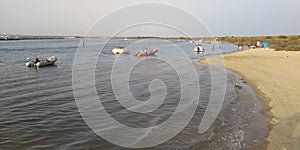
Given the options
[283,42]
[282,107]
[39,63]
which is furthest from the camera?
[283,42]

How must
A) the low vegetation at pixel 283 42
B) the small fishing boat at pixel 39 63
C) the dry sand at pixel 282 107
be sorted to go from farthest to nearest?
1. the low vegetation at pixel 283 42
2. the small fishing boat at pixel 39 63
3. the dry sand at pixel 282 107

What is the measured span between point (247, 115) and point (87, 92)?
10.8 meters

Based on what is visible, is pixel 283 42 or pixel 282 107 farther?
pixel 283 42

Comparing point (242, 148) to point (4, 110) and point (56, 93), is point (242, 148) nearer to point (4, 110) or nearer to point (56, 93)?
point (4, 110)

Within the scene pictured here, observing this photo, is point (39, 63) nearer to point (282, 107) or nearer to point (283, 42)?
point (282, 107)

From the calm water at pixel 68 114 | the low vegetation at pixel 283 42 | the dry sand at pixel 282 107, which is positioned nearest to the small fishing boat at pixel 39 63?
the calm water at pixel 68 114

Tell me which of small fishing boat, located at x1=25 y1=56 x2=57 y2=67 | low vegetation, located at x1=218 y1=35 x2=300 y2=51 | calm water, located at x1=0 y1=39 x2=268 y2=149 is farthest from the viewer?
low vegetation, located at x1=218 y1=35 x2=300 y2=51

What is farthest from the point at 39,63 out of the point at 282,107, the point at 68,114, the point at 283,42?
the point at 283,42

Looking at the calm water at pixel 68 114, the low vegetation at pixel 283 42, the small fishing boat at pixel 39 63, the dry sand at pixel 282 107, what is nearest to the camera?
the dry sand at pixel 282 107

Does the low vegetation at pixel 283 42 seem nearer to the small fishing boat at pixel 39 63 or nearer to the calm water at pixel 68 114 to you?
the calm water at pixel 68 114

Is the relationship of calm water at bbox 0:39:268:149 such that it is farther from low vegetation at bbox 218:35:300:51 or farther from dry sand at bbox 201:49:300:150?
low vegetation at bbox 218:35:300:51

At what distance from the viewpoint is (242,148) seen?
8969 mm

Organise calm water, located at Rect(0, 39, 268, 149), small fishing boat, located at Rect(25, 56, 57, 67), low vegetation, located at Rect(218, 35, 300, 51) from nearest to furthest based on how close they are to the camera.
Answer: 1. calm water, located at Rect(0, 39, 268, 149)
2. small fishing boat, located at Rect(25, 56, 57, 67)
3. low vegetation, located at Rect(218, 35, 300, 51)

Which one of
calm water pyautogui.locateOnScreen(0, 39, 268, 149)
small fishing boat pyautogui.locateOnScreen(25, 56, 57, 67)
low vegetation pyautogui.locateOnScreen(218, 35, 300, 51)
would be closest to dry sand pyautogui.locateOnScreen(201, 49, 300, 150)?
calm water pyautogui.locateOnScreen(0, 39, 268, 149)
